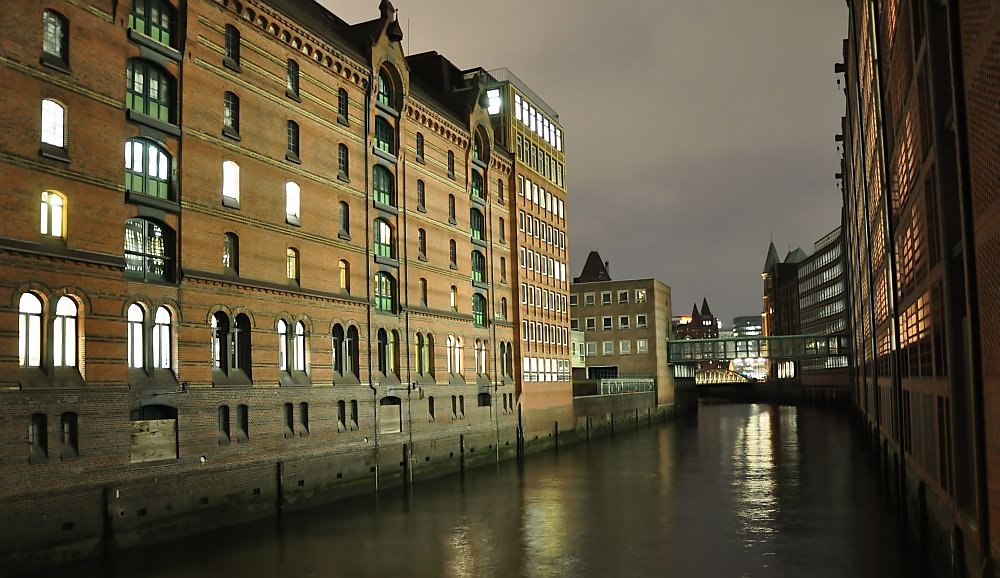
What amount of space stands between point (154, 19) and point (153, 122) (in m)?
3.33

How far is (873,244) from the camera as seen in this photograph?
4078 cm

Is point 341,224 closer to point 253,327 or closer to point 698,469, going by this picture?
point 253,327

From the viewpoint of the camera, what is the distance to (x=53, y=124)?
856 inches

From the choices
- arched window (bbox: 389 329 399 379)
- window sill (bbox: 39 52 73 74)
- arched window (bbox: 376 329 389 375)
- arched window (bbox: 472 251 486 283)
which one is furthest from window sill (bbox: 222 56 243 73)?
arched window (bbox: 472 251 486 283)

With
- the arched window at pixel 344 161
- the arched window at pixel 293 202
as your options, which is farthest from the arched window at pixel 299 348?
the arched window at pixel 344 161

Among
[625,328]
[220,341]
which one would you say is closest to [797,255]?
[625,328]

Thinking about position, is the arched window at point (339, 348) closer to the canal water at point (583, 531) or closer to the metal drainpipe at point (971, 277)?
the canal water at point (583, 531)

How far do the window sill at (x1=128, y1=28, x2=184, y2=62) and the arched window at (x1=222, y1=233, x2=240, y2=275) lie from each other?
5859 millimetres

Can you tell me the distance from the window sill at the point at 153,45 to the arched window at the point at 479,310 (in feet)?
80.2

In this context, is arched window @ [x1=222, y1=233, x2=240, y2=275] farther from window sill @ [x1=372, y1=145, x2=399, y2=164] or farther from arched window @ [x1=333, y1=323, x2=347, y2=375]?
window sill @ [x1=372, y1=145, x2=399, y2=164]

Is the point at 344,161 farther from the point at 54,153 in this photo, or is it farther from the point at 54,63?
the point at 54,153

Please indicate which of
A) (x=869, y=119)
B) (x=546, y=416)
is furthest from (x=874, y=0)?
(x=546, y=416)

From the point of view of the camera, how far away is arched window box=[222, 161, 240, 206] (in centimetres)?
2800

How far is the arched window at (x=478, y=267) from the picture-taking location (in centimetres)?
4828
